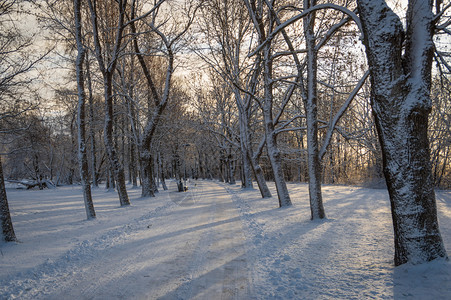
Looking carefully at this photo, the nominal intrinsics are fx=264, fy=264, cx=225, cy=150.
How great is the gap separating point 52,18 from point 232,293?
466 inches

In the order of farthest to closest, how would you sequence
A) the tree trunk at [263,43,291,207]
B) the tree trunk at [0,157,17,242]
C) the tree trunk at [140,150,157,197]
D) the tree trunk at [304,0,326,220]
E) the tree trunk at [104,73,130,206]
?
the tree trunk at [140,150,157,197] → the tree trunk at [104,73,130,206] → the tree trunk at [263,43,291,207] → the tree trunk at [304,0,326,220] → the tree trunk at [0,157,17,242]

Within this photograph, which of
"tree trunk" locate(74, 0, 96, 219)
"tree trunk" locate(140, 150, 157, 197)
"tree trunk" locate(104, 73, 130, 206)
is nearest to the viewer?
"tree trunk" locate(74, 0, 96, 219)

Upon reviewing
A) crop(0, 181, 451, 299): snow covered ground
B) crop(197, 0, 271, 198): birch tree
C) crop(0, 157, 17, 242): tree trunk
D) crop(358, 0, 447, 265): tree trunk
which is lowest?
crop(0, 181, 451, 299): snow covered ground

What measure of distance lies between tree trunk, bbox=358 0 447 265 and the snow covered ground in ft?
1.55

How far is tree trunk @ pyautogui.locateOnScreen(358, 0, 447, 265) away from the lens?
3.85m

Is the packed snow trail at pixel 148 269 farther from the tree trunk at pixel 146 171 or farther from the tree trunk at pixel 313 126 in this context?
the tree trunk at pixel 146 171

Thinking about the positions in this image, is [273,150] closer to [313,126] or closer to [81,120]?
Result: [313,126]

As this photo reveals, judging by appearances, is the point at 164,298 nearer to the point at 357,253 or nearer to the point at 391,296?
the point at 391,296

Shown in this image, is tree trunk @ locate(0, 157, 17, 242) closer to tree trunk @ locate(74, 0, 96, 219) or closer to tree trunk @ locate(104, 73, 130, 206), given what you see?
tree trunk @ locate(74, 0, 96, 219)

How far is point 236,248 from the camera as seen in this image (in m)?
5.72

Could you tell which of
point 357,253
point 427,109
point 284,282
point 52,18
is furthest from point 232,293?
point 52,18

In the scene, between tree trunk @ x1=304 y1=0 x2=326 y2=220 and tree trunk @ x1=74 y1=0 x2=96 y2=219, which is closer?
tree trunk @ x1=304 y1=0 x2=326 y2=220

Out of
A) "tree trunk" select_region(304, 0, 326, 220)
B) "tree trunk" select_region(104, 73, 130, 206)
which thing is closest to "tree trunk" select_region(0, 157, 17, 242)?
"tree trunk" select_region(104, 73, 130, 206)

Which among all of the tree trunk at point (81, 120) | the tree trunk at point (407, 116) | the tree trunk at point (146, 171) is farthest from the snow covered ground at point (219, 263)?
the tree trunk at point (146, 171)
